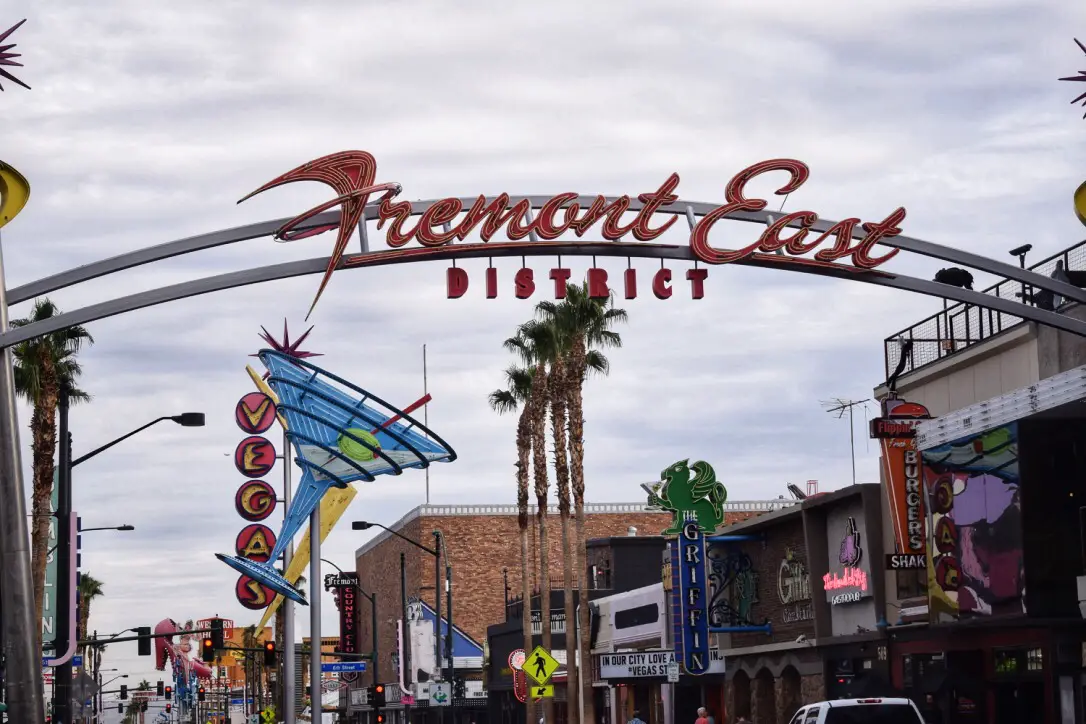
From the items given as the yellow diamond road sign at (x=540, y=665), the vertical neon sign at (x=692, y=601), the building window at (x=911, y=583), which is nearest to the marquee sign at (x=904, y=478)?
the building window at (x=911, y=583)

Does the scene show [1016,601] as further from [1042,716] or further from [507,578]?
[507,578]

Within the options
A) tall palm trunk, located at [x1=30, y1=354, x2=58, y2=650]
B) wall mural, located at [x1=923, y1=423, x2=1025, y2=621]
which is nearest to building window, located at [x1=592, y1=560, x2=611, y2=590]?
tall palm trunk, located at [x1=30, y1=354, x2=58, y2=650]

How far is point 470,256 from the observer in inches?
838

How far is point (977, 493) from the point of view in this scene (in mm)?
30188

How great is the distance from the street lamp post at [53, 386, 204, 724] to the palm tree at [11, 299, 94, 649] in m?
4.53

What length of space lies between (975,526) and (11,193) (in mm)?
19849

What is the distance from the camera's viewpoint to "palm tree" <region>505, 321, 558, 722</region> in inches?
2083

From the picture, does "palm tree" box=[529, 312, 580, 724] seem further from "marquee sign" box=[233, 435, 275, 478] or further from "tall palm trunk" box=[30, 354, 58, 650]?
"tall palm trunk" box=[30, 354, 58, 650]

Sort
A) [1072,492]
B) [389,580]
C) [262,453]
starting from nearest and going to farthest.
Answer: [1072,492] → [262,453] → [389,580]

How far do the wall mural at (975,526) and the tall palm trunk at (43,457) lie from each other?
2416 centimetres

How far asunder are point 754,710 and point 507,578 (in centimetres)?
4761

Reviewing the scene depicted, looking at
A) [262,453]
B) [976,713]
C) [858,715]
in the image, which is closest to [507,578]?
[262,453]

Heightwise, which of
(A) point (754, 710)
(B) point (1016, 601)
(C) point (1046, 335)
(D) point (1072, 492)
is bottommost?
(A) point (754, 710)

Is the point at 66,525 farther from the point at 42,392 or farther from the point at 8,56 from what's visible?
the point at 8,56
